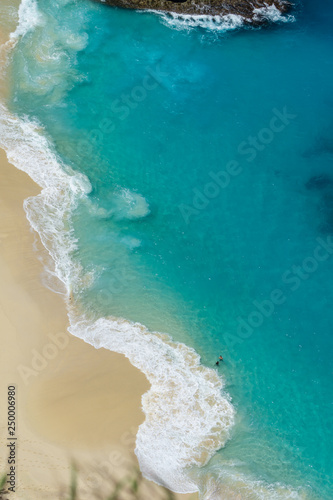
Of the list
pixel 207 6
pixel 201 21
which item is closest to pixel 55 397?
pixel 201 21

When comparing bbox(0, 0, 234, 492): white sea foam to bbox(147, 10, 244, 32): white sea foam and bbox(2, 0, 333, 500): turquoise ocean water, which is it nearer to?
bbox(2, 0, 333, 500): turquoise ocean water

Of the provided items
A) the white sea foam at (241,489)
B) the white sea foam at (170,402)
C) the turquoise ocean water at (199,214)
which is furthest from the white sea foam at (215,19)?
the white sea foam at (241,489)

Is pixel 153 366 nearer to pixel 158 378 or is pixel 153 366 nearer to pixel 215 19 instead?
pixel 158 378

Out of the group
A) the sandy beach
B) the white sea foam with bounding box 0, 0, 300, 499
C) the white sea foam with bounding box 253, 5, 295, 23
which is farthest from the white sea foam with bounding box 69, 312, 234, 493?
the white sea foam with bounding box 253, 5, 295, 23

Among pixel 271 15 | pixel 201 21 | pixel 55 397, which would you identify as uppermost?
pixel 271 15

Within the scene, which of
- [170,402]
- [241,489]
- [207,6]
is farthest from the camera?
[207,6]

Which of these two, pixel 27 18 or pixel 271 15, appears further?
pixel 271 15

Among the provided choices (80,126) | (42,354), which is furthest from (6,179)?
(42,354)
